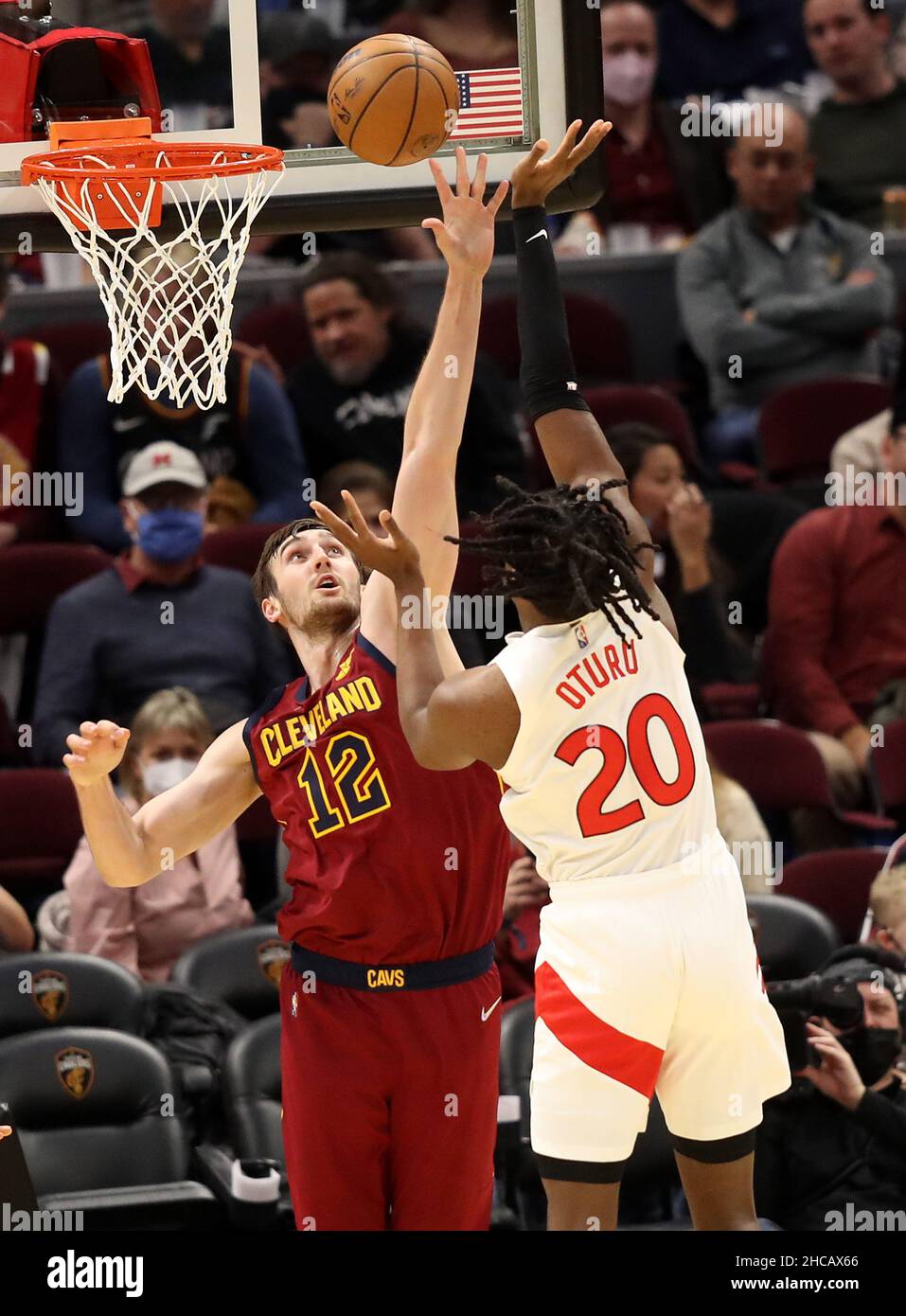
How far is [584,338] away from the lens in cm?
802

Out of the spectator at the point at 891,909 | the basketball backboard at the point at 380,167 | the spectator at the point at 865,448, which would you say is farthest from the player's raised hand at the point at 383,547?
the spectator at the point at 865,448

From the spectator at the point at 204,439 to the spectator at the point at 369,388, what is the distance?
0.45 ft

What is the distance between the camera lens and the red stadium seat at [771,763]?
6.46 metres

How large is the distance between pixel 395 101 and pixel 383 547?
1.14 m

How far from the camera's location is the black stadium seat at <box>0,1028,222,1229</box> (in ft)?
16.6

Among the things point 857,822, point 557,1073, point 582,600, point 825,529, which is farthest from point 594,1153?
point 825,529

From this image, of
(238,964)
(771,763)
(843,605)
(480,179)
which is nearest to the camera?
(480,179)

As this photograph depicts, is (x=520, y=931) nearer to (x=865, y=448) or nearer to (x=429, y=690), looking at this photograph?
(x=429, y=690)

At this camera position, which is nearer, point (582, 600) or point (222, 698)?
point (582, 600)

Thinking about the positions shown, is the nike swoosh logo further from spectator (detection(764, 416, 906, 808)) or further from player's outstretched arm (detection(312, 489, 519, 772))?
spectator (detection(764, 416, 906, 808))

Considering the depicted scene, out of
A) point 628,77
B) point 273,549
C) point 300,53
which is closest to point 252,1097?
point 273,549

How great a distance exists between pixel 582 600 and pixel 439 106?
1.36 meters

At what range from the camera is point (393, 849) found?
4.03 meters
